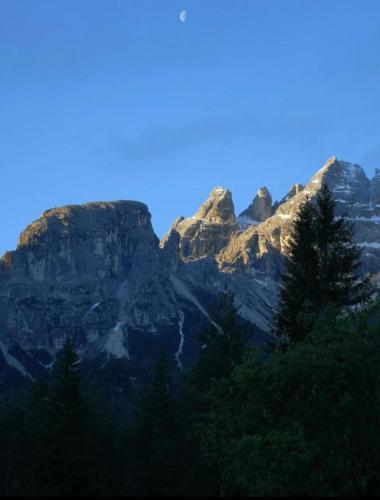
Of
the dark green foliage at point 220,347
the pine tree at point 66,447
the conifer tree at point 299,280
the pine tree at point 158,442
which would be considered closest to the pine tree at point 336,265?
the conifer tree at point 299,280

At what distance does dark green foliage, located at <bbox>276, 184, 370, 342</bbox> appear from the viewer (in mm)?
38094

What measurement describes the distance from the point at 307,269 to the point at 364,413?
15.0m

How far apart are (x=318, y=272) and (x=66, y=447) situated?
26583mm

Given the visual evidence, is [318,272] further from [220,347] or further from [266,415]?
[220,347]

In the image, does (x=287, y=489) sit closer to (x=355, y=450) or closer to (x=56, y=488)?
(x=355, y=450)

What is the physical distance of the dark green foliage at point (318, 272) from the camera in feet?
125

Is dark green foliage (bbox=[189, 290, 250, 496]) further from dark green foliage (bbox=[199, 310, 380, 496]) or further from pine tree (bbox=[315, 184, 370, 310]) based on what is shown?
dark green foliage (bbox=[199, 310, 380, 496])

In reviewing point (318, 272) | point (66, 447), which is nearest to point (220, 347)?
point (66, 447)

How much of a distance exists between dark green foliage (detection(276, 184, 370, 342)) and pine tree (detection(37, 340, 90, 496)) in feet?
79.4

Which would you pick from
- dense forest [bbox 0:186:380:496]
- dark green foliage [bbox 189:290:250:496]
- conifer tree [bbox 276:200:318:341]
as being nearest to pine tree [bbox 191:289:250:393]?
dark green foliage [bbox 189:290:250:496]

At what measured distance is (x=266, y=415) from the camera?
2694 centimetres

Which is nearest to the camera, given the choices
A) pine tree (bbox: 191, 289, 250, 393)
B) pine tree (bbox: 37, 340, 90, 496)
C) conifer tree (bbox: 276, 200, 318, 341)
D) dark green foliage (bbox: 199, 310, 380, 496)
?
dark green foliage (bbox: 199, 310, 380, 496)

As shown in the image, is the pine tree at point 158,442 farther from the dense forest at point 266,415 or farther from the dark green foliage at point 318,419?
the dark green foliage at point 318,419

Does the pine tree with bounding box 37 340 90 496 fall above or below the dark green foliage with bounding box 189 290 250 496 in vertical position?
below
